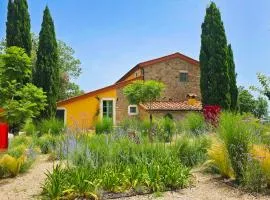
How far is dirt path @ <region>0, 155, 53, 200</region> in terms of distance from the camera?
7.02 meters

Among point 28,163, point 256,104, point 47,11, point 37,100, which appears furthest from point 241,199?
point 256,104

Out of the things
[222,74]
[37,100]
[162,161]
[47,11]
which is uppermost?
[47,11]

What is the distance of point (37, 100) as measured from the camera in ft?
56.6

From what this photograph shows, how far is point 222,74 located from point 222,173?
57.5 ft

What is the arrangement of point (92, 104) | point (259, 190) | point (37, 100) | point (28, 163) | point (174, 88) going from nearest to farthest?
point (259, 190)
point (28, 163)
point (37, 100)
point (92, 104)
point (174, 88)

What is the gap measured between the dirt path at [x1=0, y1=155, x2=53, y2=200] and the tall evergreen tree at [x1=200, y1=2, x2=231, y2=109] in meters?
16.9

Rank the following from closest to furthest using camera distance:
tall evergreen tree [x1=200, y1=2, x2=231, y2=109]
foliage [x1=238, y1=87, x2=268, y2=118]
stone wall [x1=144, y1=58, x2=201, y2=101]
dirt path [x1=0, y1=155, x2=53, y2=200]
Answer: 1. dirt path [x1=0, y1=155, x2=53, y2=200]
2. tall evergreen tree [x1=200, y1=2, x2=231, y2=109]
3. stone wall [x1=144, y1=58, x2=201, y2=101]
4. foliage [x1=238, y1=87, x2=268, y2=118]

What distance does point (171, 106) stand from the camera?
2702 cm

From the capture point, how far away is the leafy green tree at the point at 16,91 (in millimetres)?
15844

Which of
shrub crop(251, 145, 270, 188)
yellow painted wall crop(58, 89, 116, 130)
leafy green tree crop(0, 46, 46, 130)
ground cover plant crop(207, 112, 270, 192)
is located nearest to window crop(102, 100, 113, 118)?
yellow painted wall crop(58, 89, 116, 130)

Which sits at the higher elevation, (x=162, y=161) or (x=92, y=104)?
(x=92, y=104)

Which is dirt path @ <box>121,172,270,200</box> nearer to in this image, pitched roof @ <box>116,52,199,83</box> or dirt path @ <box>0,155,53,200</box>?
dirt path @ <box>0,155,53,200</box>

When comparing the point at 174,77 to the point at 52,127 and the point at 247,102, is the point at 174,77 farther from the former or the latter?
the point at 52,127

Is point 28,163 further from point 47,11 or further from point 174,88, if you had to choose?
point 174,88
